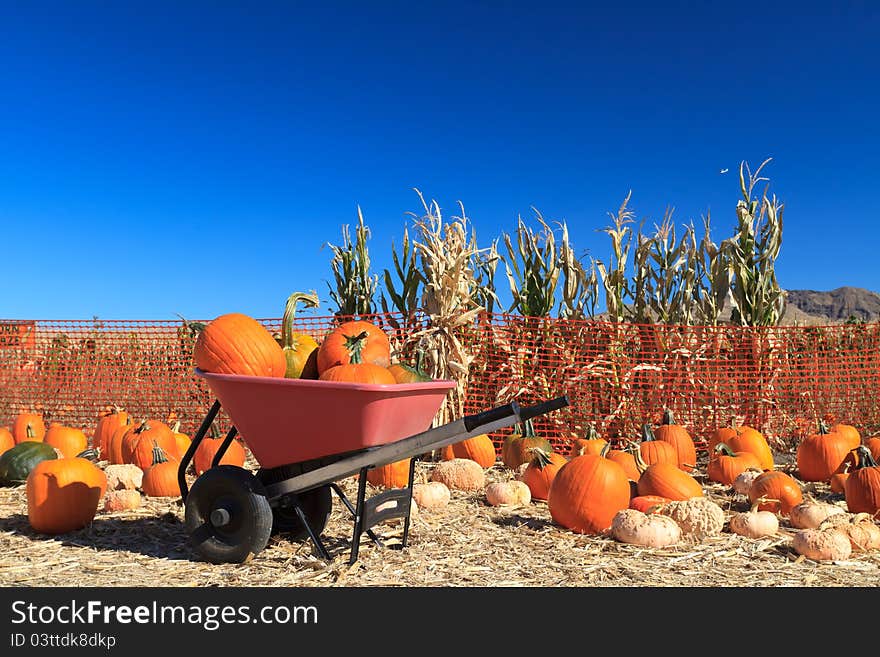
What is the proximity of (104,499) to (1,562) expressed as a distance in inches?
46.8

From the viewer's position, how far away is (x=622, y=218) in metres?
8.23

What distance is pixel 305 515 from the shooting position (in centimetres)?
390

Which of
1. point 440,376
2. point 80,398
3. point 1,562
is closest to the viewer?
point 1,562

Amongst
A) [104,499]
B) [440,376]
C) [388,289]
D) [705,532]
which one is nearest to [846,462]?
[705,532]

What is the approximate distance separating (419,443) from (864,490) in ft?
9.59

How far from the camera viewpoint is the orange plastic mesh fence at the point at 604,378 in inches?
287

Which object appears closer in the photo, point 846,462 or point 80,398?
point 846,462

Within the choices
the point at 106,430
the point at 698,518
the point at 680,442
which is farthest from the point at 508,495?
the point at 106,430

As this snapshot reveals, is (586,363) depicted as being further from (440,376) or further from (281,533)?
(281,533)

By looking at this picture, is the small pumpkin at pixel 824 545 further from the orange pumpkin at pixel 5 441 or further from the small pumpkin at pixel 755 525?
the orange pumpkin at pixel 5 441

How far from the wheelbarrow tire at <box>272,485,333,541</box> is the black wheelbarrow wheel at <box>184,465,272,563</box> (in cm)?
36

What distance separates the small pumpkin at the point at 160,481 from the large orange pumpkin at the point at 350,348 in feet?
5.54

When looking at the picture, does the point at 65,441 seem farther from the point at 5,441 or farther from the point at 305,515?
the point at 305,515

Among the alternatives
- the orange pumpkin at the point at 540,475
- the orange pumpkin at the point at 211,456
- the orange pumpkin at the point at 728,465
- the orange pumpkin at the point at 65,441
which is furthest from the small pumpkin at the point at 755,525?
the orange pumpkin at the point at 65,441
